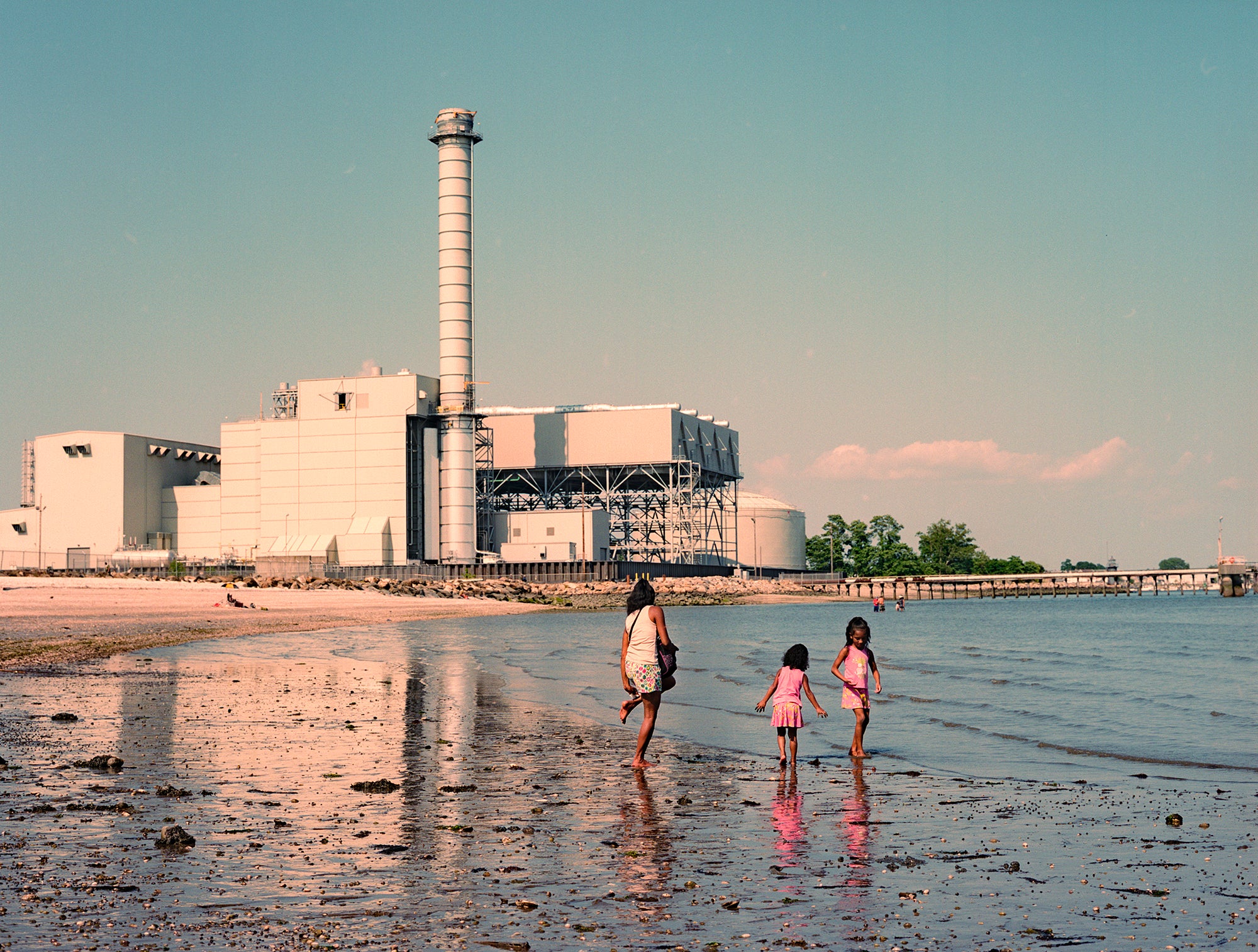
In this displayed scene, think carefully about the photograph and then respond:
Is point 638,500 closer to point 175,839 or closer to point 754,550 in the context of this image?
point 754,550

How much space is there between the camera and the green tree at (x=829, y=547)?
194 metres

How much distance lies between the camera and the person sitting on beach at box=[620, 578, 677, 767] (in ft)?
48.0

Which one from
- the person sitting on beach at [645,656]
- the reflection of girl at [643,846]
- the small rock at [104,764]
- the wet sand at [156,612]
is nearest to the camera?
the reflection of girl at [643,846]

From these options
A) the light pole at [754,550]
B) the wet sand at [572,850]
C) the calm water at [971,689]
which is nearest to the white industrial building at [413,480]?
the light pole at [754,550]

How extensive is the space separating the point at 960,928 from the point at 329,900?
397cm

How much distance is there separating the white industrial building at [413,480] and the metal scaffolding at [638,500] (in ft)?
0.86

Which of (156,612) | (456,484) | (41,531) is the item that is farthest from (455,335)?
(156,612)

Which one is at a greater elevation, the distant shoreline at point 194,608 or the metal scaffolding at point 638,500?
the metal scaffolding at point 638,500

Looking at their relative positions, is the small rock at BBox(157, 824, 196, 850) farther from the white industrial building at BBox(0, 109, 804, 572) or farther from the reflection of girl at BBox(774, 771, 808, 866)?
the white industrial building at BBox(0, 109, 804, 572)

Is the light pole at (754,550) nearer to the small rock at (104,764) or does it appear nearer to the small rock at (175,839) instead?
the small rock at (104,764)

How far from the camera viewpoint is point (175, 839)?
9.83m

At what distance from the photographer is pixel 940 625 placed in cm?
7600

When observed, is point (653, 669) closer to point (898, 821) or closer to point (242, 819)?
point (898, 821)

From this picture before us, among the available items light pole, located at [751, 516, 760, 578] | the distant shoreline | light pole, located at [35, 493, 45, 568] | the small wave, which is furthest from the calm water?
light pole, located at [751, 516, 760, 578]
